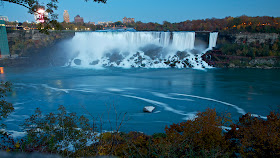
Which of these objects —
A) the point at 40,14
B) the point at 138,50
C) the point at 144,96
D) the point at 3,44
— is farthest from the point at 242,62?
the point at 3,44

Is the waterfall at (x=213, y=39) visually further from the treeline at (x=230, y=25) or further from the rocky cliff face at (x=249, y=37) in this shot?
the treeline at (x=230, y=25)

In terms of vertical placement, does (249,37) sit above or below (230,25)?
below

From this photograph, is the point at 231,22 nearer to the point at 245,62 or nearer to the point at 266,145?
the point at 245,62

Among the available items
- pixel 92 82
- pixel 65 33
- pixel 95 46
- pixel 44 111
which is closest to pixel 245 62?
pixel 92 82

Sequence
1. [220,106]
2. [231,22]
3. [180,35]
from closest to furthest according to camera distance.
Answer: [220,106] → [180,35] → [231,22]

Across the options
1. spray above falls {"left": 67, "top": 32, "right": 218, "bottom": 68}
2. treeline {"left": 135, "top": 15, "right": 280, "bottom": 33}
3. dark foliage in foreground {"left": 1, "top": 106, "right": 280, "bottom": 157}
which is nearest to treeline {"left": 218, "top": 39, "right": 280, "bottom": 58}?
spray above falls {"left": 67, "top": 32, "right": 218, "bottom": 68}

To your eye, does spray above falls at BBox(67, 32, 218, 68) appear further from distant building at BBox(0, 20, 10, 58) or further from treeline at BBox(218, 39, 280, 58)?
distant building at BBox(0, 20, 10, 58)

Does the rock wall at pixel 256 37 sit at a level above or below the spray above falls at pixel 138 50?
above

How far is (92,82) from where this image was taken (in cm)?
2411

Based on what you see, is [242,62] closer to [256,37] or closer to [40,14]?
[256,37]

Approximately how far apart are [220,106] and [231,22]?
42.1 m

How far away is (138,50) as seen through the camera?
4075cm

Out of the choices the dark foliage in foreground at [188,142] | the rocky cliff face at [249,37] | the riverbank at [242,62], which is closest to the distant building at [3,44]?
the riverbank at [242,62]

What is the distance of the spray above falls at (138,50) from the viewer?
120 ft
